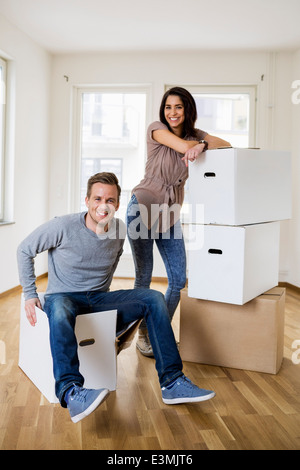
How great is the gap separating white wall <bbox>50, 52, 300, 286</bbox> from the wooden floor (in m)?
2.84

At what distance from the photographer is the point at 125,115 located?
16.7ft

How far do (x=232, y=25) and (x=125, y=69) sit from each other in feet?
4.20

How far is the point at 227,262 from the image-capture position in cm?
215

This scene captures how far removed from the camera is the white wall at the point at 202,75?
4.73 meters

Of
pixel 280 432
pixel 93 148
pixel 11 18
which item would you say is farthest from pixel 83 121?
pixel 280 432

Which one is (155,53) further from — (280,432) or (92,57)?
(280,432)

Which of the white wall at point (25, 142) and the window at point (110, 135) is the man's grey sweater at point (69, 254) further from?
the window at point (110, 135)

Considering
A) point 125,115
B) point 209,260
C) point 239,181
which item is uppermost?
point 125,115

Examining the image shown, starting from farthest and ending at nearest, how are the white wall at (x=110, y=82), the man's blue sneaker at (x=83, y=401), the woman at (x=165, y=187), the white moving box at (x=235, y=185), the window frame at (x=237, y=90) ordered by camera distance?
the window frame at (x=237, y=90) → the white wall at (x=110, y=82) → the woman at (x=165, y=187) → the white moving box at (x=235, y=185) → the man's blue sneaker at (x=83, y=401)

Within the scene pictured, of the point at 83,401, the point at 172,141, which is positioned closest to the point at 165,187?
the point at 172,141

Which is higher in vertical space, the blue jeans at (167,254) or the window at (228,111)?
the window at (228,111)

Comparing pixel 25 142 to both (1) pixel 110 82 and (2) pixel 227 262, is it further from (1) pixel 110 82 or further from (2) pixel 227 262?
(2) pixel 227 262

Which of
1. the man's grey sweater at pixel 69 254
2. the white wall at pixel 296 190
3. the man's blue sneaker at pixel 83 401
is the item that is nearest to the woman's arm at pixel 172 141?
the man's grey sweater at pixel 69 254

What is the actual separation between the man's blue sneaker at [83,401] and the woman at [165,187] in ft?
3.10
